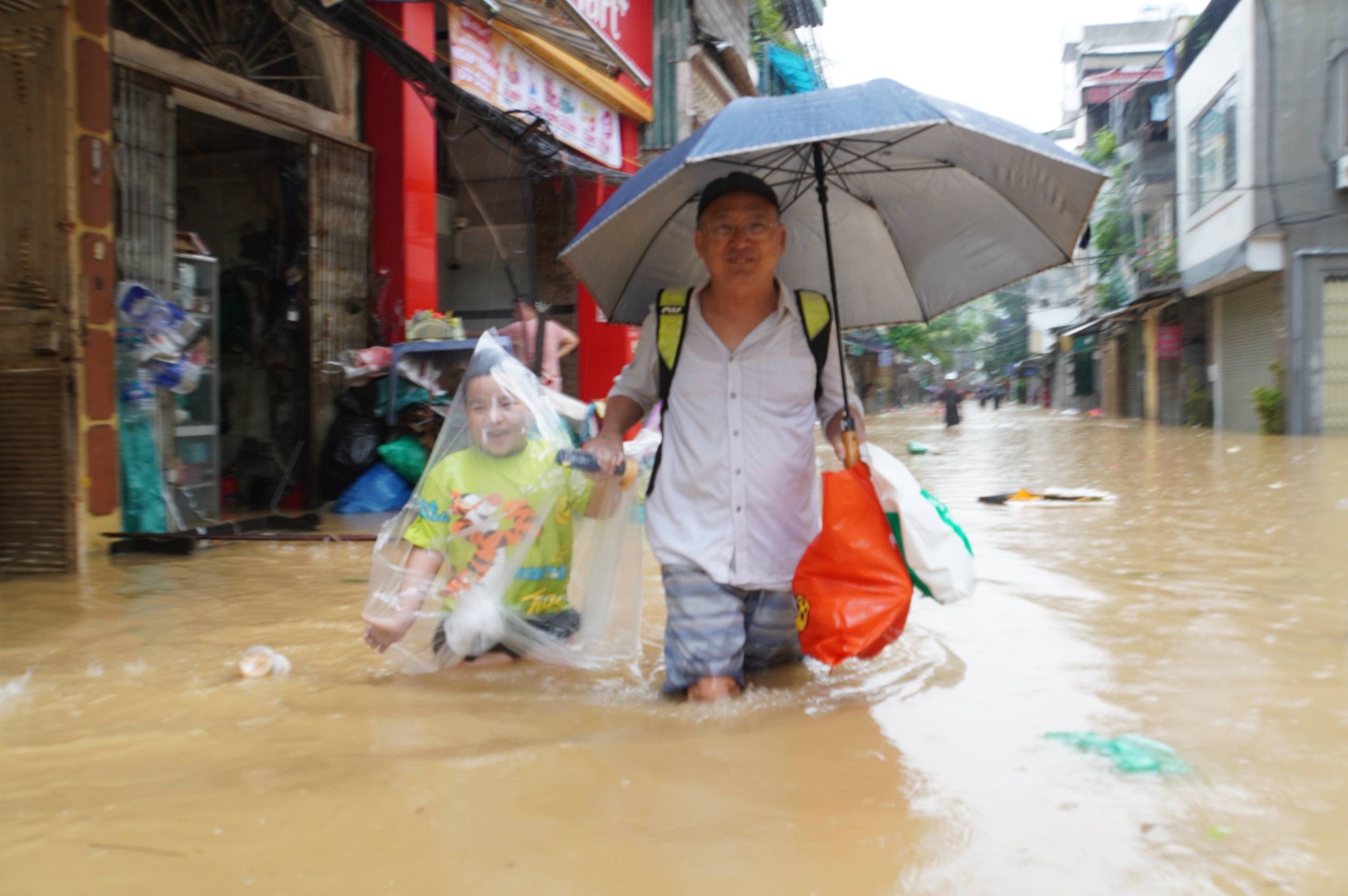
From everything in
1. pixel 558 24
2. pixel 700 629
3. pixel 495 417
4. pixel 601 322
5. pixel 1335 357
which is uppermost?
pixel 558 24


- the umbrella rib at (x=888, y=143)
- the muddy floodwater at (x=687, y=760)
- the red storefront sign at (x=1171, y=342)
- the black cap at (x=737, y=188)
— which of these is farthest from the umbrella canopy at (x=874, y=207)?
the red storefront sign at (x=1171, y=342)

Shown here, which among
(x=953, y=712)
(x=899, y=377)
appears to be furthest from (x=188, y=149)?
(x=899, y=377)

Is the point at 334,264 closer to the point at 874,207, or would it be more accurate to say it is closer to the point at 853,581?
the point at 874,207

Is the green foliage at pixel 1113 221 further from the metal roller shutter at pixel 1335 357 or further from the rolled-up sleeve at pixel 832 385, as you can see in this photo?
the rolled-up sleeve at pixel 832 385

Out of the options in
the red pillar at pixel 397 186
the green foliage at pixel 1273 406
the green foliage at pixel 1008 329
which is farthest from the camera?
the green foliage at pixel 1008 329

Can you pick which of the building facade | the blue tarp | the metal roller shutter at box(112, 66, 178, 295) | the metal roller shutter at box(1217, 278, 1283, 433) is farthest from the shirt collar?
the blue tarp

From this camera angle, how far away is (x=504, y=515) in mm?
3301

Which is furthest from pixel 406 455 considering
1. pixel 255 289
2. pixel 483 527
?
pixel 483 527

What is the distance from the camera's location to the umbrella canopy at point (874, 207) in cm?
271

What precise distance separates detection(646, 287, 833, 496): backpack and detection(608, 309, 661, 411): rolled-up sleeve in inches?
1.7

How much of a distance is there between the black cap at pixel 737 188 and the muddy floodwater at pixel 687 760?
1.43 meters

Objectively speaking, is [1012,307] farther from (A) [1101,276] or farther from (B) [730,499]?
(B) [730,499]

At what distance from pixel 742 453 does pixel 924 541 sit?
0.56 metres

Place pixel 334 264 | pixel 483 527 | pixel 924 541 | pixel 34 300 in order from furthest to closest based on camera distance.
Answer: pixel 334 264
pixel 34 300
pixel 483 527
pixel 924 541
